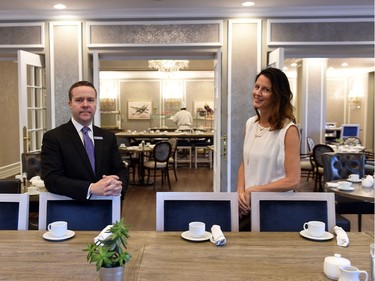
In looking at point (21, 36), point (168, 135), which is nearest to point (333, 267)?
point (21, 36)

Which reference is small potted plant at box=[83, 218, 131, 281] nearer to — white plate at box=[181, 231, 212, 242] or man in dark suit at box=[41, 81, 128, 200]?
white plate at box=[181, 231, 212, 242]

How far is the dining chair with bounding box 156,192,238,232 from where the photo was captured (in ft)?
7.10

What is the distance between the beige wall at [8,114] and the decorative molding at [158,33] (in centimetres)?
443

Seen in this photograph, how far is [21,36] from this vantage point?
5316mm

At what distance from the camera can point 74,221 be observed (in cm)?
221

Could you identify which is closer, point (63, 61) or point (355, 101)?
point (63, 61)

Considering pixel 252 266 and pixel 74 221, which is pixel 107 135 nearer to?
pixel 74 221

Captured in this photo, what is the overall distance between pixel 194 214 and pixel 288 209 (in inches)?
21.4

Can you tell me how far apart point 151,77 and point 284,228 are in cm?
1309

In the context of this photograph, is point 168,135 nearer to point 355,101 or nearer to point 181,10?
point 181,10

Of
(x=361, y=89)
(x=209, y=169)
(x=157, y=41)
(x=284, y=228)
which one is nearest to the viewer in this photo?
(x=284, y=228)

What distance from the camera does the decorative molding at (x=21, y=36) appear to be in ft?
17.4

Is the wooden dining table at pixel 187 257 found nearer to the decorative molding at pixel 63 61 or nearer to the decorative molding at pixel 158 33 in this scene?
the decorative molding at pixel 63 61

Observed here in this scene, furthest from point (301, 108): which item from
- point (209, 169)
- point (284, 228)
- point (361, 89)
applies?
point (284, 228)
